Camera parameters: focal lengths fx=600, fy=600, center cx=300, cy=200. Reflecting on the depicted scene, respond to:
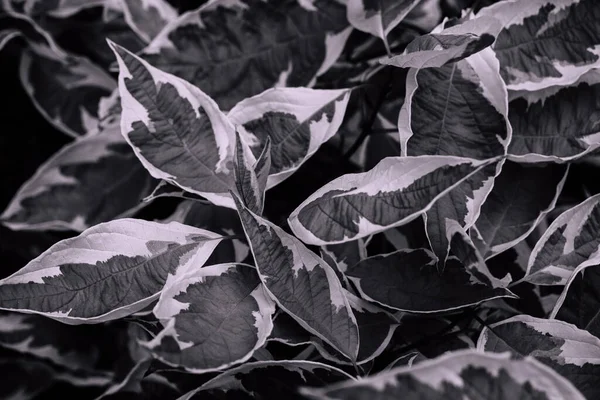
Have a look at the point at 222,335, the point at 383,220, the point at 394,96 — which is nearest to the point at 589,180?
the point at 394,96

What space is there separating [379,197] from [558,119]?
0.25 metres

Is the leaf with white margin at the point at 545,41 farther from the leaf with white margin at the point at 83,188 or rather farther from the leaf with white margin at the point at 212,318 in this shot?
the leaf with white margin at the point at 83,188

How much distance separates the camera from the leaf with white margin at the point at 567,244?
1.92ft

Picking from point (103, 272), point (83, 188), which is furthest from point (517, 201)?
point (83, 188)

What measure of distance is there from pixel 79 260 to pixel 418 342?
1.08 feet

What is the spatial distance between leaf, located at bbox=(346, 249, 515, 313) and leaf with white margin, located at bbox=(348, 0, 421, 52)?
0.23m

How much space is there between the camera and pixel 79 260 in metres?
0.54

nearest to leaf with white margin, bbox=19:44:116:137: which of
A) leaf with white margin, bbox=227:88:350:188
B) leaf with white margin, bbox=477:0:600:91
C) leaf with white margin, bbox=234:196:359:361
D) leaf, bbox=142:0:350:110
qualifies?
leaf, bbox=142:0:350:110

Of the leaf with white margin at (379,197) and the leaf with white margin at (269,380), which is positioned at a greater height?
the leaf with white margin at (379,197)

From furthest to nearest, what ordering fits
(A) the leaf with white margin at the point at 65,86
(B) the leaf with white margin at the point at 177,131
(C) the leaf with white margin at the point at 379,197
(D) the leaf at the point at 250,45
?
(A) the leaf with white margin at the point at 65,86 → (D) the leaf at the point at 250,45 → (B) the leaf with white margin at the point at 177,131 → (C) the leaf with white margin at the point at 379,197

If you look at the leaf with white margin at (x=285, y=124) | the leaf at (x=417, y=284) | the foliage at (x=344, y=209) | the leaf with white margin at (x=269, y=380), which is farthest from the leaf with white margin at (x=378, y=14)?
the leaf with white margin at (x=269, y=380)

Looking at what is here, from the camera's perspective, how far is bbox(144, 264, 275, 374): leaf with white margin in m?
0.45

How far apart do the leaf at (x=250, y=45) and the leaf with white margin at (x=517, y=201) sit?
0.79 ft

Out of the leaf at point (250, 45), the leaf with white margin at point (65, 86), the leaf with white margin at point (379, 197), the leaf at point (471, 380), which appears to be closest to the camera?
the leaf at point (471, 380)
